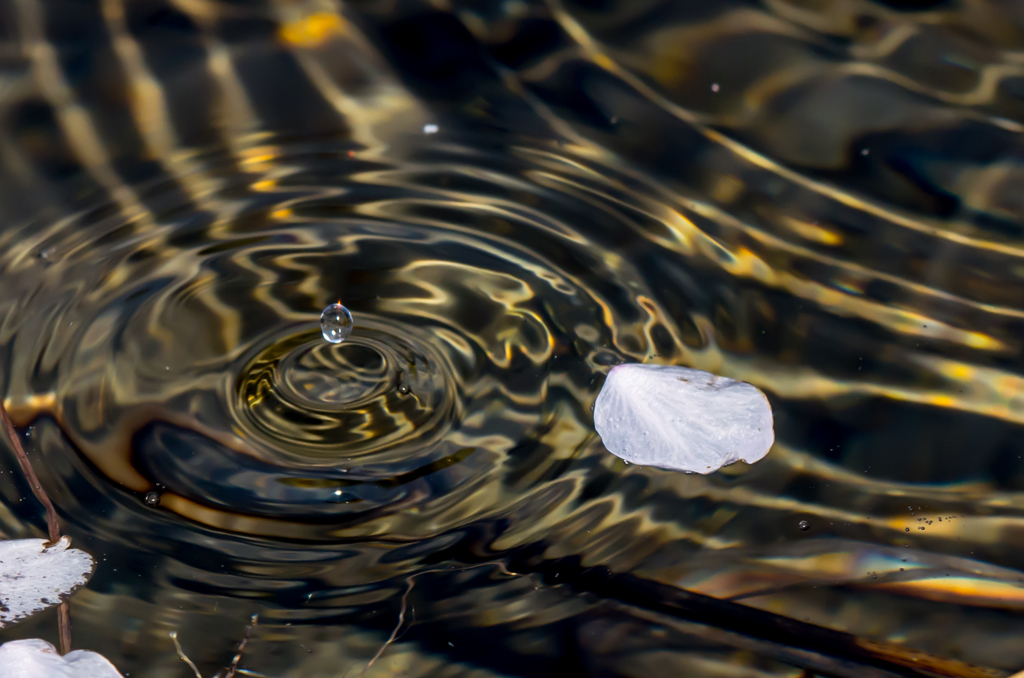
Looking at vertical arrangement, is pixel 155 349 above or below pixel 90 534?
above

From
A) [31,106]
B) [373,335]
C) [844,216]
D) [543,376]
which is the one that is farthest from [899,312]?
[31,106]

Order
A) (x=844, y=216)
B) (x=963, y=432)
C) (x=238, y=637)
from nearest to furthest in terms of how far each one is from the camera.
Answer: (x=238, y=637)
(x=963, y=432)
(x=844, y=216)

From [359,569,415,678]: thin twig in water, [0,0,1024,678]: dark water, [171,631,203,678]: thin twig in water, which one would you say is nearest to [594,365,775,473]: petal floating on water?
[0,0,1024,678]: dark water

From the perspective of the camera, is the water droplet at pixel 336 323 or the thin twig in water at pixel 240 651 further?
the water droplet at pixel 336 323

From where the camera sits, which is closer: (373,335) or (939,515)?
(939,515)

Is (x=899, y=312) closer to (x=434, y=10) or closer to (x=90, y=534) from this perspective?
(x=434, y=10)

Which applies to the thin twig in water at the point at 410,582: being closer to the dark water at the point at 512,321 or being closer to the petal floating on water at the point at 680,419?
the dark water at the point at 512,321

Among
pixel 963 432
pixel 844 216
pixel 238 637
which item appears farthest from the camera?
pixel 844 216

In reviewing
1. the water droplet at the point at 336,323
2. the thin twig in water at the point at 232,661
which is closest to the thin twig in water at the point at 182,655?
the thin twig in water at the point at 232,661
